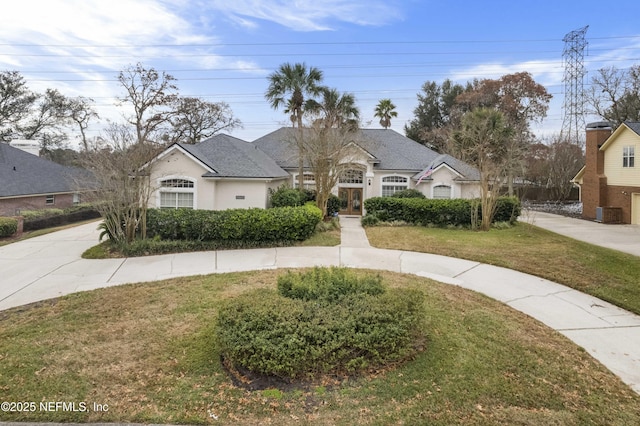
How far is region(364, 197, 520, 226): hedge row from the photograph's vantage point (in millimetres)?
17438

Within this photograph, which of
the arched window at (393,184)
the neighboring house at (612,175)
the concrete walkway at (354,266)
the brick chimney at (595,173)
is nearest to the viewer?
the concrete walkway at (354,266)

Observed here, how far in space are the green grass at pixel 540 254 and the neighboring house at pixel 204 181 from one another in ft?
20.1

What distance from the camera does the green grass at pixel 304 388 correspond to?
11.9 feet

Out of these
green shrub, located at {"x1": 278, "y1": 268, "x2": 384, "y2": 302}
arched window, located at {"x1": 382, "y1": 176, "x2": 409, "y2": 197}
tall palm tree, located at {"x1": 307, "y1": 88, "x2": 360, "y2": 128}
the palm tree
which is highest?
the palm tree

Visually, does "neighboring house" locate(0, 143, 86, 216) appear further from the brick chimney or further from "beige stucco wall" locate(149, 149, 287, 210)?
the brick chimney

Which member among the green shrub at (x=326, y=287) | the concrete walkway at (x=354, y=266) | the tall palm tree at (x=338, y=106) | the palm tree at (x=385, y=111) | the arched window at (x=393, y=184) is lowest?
the concrete walkway at (x=354, y=266)

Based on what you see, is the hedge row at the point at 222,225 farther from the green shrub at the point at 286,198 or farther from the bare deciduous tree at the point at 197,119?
the bare deciduous tree at the point at 197,119

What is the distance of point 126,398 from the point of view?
389 centimetres

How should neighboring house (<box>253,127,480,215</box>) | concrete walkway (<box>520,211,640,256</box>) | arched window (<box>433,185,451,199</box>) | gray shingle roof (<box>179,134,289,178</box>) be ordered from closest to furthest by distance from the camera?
concrete walkway (<box>520,211,640,256</box>) → gray shingle roof (<box>179,134,289,178</box>) → neighboring house (<box>253,127,480,215</box>) → arched window (<box>433,185,451,199</box>)

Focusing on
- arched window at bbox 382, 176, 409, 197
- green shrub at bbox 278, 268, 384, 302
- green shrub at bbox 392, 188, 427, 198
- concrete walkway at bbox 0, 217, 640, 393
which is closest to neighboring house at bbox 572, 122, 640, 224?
green shrub at bbox 392, 188, 427, 198

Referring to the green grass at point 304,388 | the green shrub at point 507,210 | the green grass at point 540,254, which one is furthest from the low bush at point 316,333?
the green shrub at point 507,210

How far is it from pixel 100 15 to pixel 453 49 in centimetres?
1917

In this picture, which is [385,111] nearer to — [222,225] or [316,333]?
[222,225]

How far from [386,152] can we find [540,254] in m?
15.2
